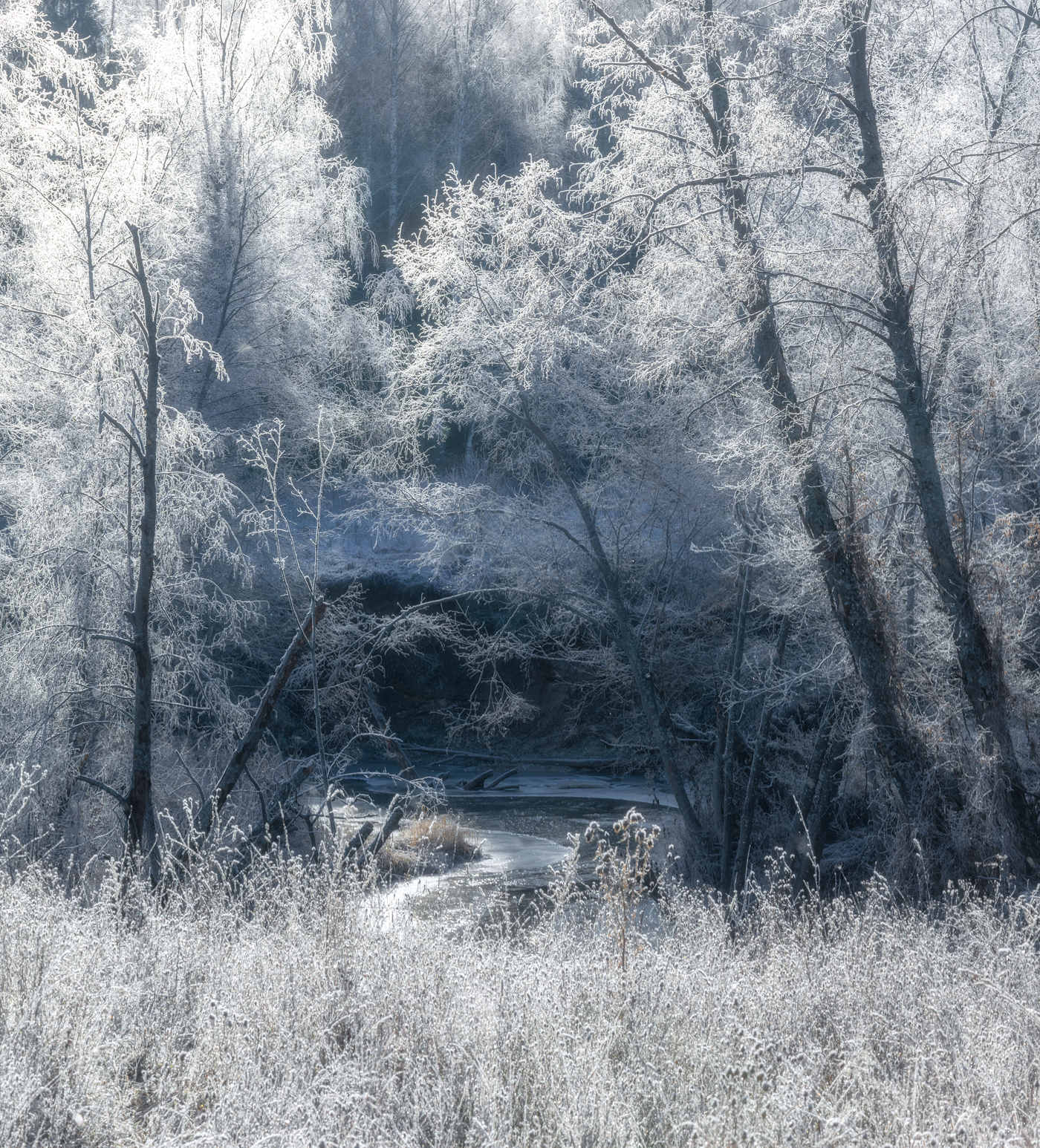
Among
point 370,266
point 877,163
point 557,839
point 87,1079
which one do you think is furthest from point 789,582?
point 370,266

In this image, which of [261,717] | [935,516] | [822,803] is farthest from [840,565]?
[261,717]

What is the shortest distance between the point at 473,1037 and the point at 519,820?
12.2 metres

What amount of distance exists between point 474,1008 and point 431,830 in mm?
10331

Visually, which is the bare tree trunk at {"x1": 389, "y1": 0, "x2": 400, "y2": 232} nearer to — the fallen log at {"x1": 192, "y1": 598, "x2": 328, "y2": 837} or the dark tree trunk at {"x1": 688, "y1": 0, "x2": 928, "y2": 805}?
the dark tree trunk at {"x1": 688, "y1": 0, "x2": 928, "y2": 805}

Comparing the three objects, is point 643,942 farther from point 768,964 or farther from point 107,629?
point 107,629

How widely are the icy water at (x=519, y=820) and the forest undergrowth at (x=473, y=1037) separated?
18.6 ft

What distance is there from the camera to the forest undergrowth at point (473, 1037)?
8.52 ft

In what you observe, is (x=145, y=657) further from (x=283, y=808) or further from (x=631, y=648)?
(x=631, y=648)

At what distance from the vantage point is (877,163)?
820cm

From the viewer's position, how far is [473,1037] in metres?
3.21

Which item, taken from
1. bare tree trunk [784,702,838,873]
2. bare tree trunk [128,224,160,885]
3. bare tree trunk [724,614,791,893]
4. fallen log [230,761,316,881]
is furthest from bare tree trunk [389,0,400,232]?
bare tree trunk [128,224,160,885]

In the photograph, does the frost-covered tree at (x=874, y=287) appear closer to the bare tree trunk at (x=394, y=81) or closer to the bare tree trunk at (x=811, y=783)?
the bare tree trunk at (x=811, y=783)

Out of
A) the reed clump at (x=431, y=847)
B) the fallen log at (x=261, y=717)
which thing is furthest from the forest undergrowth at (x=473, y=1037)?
the reed clump at (x=431, y=847)

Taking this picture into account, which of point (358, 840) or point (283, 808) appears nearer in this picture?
point (358, 840)
